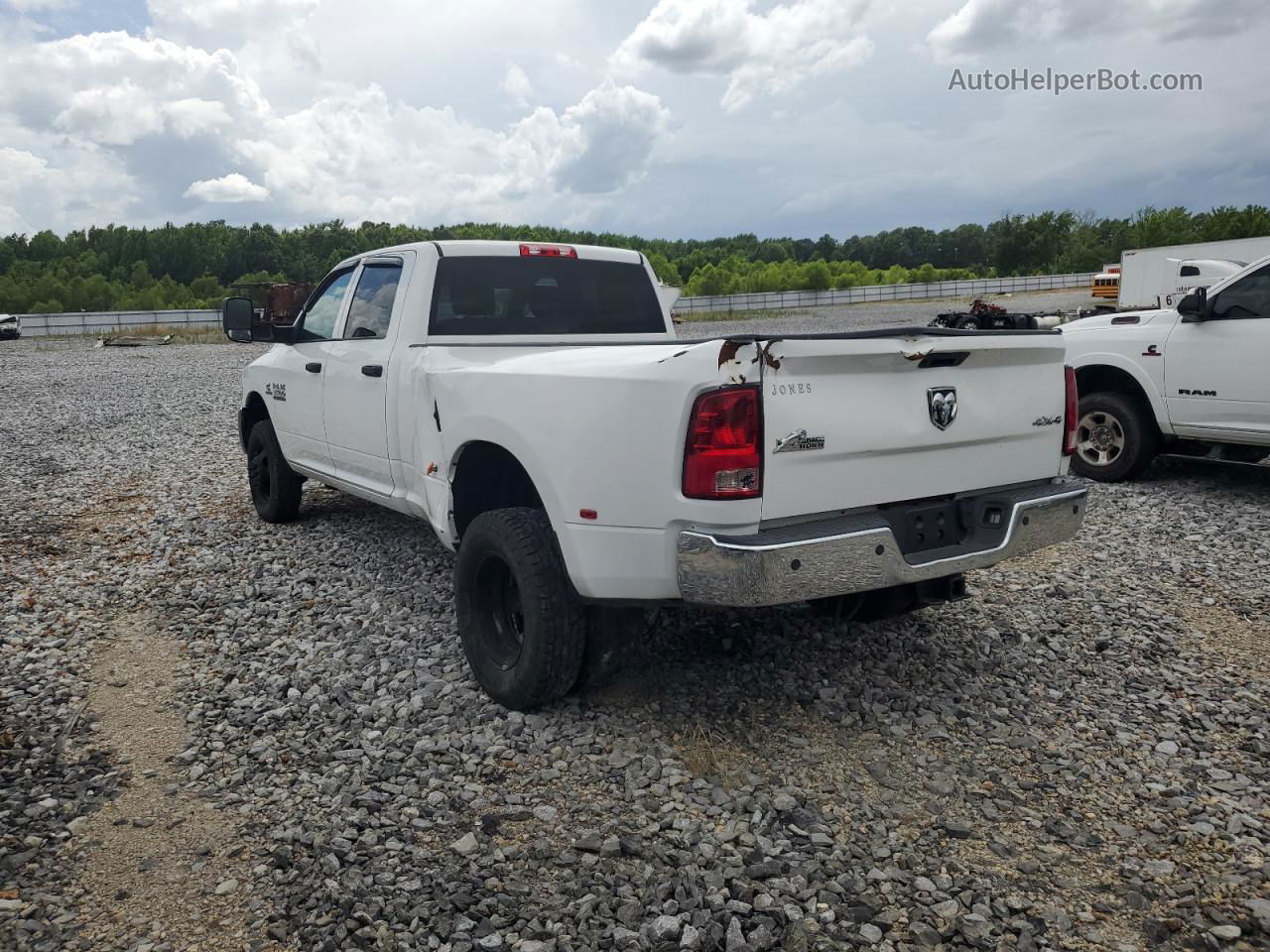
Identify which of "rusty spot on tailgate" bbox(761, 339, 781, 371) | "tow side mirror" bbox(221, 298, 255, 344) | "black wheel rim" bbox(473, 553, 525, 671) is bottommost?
"black wheel rim" bbox(473, 553, 525, 671)

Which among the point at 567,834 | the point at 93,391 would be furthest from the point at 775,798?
the point at 93,391

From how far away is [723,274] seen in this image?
66.6 m

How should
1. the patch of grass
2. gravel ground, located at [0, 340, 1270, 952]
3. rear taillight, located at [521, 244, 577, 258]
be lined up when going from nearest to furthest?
gravel ground, located at [0, 340, 1270, 952], the patch of grass, rear taillight, located at [521, 244, 577, 258]

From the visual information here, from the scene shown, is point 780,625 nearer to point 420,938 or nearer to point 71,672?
point 420,938

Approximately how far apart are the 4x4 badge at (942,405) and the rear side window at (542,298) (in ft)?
7.77

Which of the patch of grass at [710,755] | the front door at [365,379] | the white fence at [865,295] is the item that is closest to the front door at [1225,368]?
the patch of grass at [710,755]

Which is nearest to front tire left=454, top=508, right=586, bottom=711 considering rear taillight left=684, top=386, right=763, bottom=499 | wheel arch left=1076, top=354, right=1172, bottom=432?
rear taillight left=684, top=386, right=763, bottom=499

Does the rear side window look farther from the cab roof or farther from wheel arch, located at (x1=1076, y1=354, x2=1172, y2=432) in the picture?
wheel arch, located at (x1=1076, y1=354, x2=1172, y2=432)

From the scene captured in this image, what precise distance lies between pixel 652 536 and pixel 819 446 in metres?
0.63

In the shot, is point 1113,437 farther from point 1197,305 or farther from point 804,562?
point 804,562

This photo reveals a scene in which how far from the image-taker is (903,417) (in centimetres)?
336

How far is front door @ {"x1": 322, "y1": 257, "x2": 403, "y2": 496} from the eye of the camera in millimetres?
4953

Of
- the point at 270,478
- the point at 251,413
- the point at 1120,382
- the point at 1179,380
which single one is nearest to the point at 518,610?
the point at 270,478

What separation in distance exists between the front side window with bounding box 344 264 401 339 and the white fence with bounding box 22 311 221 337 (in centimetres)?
4001
